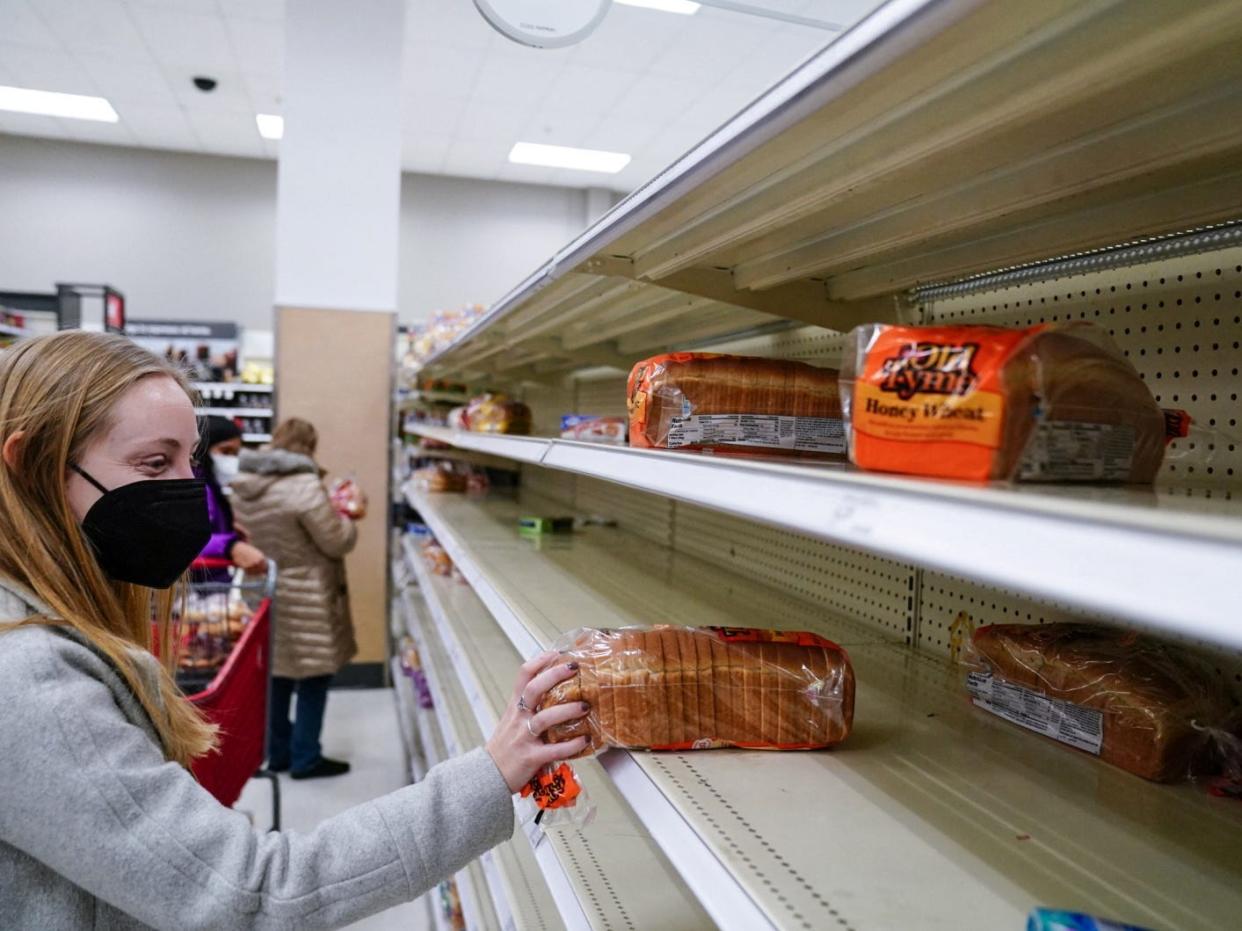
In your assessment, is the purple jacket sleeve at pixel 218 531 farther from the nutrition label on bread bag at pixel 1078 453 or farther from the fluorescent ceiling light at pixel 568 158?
the fluorescent ceiling light at pixel 568 158

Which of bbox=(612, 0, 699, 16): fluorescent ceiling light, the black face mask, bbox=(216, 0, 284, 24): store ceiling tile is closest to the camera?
the black face mask

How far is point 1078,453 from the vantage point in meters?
0.76

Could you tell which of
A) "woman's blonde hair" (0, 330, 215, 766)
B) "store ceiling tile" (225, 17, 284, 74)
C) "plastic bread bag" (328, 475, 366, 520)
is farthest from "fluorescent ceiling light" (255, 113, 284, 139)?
"woman's blonde hair" (0, 330, 215, 766)

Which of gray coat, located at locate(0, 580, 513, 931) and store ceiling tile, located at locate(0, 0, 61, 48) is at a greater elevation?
store ceiling tile, located at locate(0, 0, 61, 48)

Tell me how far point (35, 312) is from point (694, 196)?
883 centimetres

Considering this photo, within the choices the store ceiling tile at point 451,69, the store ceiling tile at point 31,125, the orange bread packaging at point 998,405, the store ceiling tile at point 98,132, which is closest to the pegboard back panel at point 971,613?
the orange bread packaging at point 998,405

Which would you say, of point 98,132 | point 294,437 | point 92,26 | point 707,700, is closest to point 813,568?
point 707,700

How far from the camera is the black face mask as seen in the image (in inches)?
45.7

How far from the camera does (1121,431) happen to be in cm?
80

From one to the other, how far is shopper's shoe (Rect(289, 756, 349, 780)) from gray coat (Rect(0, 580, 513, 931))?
3282 millimetres

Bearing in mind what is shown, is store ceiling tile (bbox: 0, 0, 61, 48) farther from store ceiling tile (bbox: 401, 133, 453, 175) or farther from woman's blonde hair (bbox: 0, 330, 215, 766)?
woman's blonde hair (bbox: 0, 330, 215, 766)

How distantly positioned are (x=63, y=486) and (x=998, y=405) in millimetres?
1151

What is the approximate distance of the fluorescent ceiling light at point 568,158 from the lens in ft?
29.1

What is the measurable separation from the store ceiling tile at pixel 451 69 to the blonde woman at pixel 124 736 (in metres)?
5.12
